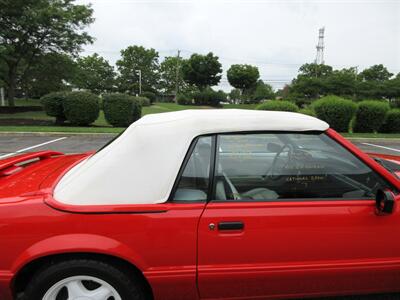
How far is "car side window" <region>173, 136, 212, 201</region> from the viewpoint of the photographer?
2051 mm

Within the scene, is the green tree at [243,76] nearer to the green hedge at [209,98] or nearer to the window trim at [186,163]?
the green hedge at [209,98]

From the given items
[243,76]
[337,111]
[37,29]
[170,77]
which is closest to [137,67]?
[170,77]

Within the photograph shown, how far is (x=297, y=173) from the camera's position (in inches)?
90.0

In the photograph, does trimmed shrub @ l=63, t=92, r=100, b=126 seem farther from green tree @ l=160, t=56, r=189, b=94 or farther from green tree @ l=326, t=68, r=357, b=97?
green tree @ l=160, t=56, r=189, b=94

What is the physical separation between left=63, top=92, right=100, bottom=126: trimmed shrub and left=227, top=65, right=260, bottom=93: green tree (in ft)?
Answer: 162

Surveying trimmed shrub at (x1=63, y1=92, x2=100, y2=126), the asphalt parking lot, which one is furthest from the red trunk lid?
trimmed shrub at (x1=63, y1=92, x2=100, y2=126)

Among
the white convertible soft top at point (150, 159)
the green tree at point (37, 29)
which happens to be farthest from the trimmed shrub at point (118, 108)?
the white convertible soft top at point (150, 159)

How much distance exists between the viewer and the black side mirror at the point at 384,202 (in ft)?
6.53

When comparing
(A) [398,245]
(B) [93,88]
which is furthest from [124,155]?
(B) [93,88]

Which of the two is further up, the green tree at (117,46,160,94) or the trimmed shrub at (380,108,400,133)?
the green tree at (117,46,160,94)

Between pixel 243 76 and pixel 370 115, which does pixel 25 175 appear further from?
pixel 243 76

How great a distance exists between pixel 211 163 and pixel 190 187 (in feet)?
0.64

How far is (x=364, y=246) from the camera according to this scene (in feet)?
7.04

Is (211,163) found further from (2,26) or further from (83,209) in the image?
(2,26)
